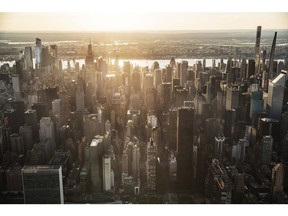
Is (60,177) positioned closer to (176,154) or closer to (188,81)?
(176,154)

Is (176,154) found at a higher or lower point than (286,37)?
lower

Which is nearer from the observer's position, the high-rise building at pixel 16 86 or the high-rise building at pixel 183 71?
the high-rise building at pixel 16 86

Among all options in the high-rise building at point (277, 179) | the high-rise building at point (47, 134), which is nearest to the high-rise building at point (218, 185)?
the high-rise building at point (277, 179)

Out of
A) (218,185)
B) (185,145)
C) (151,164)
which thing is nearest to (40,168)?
(151,164)

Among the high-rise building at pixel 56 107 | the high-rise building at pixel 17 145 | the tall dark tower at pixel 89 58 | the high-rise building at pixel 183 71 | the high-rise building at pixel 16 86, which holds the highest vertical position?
the tall dark tower at pixel 89 58

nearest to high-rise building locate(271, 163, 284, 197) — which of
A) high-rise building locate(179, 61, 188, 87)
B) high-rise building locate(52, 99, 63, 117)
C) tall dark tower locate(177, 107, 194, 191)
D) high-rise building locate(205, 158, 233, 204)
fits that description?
high-rise building locate(205, 158, 233, 204)

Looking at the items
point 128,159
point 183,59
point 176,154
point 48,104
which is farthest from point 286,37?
point 48,104

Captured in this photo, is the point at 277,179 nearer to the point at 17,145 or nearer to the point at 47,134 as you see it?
the point at 47,134

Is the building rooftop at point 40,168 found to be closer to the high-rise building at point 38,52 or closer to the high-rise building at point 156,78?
the high-rise building at point 38,52
